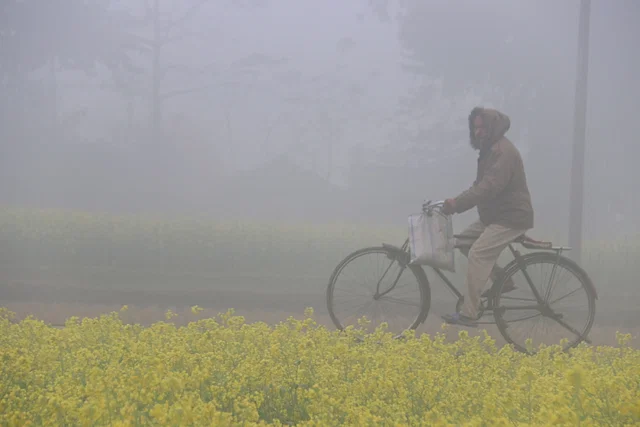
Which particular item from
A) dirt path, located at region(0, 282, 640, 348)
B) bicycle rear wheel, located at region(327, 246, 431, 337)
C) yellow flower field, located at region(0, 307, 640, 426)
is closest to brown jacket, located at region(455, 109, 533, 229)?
bicycle rear wheel, located at region(327, 246, 431, 337)

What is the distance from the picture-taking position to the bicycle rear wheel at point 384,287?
4484 millimetres

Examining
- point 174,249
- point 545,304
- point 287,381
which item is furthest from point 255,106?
point 287,381

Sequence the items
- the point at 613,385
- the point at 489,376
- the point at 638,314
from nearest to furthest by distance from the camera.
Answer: the point at 613,385 < the point at 489,376 < the point at 638,314

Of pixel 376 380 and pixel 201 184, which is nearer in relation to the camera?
pixel 376 380

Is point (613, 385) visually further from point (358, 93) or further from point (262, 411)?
point (358, 93)

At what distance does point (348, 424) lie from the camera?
247cm

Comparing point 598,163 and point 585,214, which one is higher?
point 598,163

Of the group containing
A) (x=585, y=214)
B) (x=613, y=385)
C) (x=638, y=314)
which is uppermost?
(x=585, y=214)

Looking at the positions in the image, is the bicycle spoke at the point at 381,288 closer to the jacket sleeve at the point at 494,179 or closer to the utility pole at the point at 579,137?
the jacket sleeve at the point at 494,179

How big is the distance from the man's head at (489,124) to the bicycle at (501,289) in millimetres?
581

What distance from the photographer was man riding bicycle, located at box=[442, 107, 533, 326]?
13.6 ft

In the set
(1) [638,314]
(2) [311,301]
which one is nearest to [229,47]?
(2) [311,301]

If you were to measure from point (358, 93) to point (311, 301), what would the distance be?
2298mm

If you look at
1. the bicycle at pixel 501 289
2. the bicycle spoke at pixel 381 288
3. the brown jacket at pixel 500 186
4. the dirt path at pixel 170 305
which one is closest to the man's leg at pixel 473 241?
the bicycle at pixel 501 289
